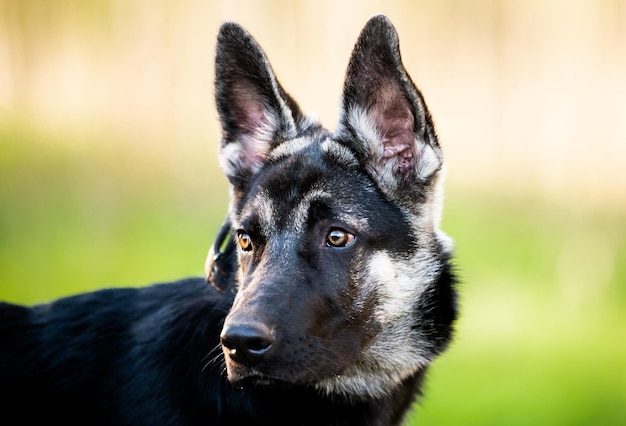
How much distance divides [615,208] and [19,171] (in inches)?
286

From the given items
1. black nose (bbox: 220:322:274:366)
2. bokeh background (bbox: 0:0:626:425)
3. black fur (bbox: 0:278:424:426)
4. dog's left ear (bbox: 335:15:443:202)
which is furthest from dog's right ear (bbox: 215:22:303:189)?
bokeh background (bbox: 0:0:626:425)

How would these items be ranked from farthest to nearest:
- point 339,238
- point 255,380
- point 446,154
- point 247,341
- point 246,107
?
1. point 446,154
2. point 246,107
3. point 339,238
4. point 255,380
5. point 247,341

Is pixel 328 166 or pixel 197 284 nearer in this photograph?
pixel 328 166

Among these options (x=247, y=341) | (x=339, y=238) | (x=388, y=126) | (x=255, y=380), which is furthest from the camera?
(x=388, y=126)

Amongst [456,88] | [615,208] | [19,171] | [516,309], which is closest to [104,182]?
[19,171]

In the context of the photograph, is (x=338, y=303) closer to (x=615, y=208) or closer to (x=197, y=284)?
(x=197, y=284)

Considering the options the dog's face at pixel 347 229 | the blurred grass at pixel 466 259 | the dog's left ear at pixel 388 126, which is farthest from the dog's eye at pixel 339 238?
the blurred grass at pixel 466 259

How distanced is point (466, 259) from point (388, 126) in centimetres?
471

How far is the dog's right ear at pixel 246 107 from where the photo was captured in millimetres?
3512

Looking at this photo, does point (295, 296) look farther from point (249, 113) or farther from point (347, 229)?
point (249, 113)

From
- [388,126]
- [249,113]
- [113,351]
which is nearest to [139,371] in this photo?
[113,351]

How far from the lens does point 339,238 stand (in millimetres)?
3135

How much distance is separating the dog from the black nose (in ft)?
0.49

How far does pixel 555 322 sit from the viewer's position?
6.61 meters
